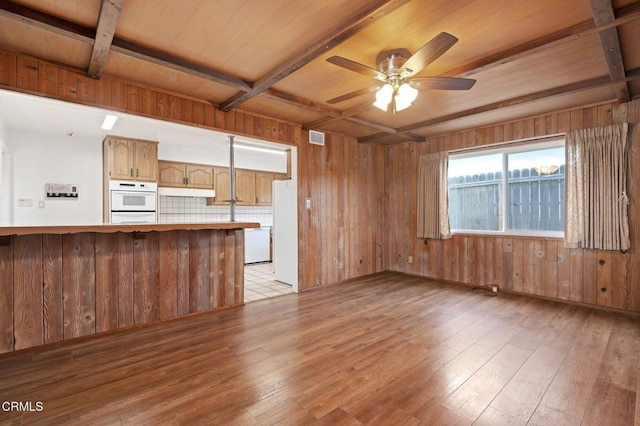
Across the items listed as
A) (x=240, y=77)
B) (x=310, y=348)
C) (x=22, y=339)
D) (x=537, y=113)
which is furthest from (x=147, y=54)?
(x=537, y=113)

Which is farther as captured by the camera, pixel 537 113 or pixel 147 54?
pixel 537 113

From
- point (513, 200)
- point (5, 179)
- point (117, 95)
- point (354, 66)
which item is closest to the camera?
point (354, 66)

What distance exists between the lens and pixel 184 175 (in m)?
6.25

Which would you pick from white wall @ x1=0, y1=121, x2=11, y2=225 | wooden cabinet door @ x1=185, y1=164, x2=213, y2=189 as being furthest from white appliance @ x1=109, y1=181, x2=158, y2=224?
white wall @ x1=0, y1=121, x2=11, y2=225

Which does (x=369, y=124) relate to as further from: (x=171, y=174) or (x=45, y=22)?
(x=171, y=174)

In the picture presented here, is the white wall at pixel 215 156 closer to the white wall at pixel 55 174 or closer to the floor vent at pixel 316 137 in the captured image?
the white wall at pixel 55 174

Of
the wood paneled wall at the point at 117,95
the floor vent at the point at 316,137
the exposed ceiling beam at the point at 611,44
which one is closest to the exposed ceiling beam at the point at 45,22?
the wood paneled wall at the point at 117,95

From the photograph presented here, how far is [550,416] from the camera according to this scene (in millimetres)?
1777

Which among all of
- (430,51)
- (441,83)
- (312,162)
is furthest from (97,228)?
(441,83)

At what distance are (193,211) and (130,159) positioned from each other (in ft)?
6.35

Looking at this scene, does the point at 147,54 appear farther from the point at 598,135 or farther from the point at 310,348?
the point at 598,135

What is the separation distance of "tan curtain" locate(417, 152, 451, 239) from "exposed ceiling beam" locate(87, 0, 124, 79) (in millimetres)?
4656

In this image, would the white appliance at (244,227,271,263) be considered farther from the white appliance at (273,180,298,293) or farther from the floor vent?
the floor vent

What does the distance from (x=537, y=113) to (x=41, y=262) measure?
5879 millimetres
